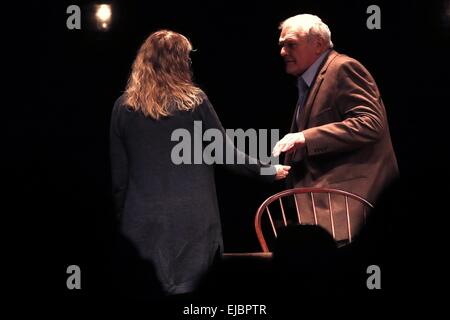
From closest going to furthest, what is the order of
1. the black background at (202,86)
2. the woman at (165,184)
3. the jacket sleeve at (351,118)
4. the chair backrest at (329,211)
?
the woman at (165,184) < the chair backrest at (329,211) < the jacket sleeve at (351,118) < the black background at (202,86)

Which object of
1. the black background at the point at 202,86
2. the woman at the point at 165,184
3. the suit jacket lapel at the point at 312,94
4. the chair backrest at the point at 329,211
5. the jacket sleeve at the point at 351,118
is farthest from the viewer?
the black background at the point at 202,86

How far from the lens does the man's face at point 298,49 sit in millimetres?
3629

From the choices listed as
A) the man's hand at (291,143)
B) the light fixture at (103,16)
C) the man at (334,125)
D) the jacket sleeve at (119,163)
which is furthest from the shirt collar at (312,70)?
the light fixture at (103,16)

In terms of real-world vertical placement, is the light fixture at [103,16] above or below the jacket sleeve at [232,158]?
above

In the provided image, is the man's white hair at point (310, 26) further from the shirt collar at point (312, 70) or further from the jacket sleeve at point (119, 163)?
the jacket sleeve at point (119, 163)

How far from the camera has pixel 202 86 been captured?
4.12 m

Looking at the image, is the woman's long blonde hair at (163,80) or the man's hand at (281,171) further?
the man's hand at (281,171)

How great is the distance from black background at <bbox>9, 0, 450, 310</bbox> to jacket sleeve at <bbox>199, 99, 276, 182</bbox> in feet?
2.76

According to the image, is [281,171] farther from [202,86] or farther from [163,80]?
[202,86]

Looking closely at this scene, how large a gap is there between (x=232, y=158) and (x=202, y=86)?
39.5 inches

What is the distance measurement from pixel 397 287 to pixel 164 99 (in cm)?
126

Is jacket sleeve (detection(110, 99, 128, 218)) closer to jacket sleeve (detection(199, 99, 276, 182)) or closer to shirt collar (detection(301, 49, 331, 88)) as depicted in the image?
jacket sleeve (detection(199, 99, 276, 182))

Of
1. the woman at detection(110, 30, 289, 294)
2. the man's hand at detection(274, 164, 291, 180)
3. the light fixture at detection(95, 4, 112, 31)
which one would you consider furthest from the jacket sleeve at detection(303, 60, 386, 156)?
the light fixture at detection(95, 4, 112, 31)

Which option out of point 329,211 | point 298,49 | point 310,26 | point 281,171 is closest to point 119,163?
point 281,171
